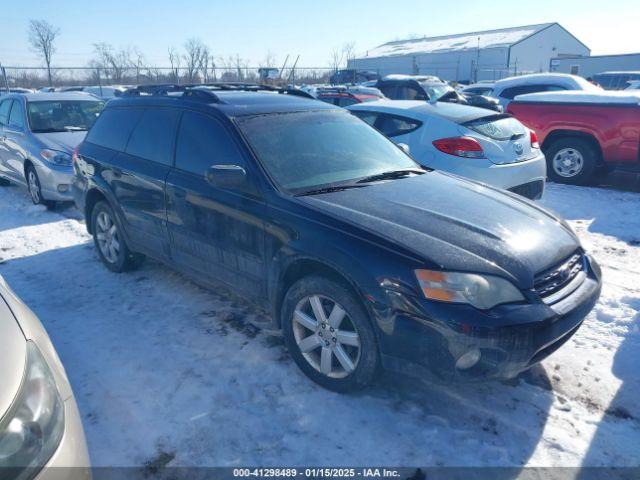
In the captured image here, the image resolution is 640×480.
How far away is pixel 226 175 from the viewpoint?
10.2 feet

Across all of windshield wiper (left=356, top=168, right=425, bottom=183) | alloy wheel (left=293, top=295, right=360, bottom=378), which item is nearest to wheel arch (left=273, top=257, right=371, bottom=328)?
alloy wheel (left=293, top=295, right=360, bottom=378)

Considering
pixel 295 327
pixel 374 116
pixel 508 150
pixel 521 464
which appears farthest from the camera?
pixel 374 116

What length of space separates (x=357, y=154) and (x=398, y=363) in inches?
70.4

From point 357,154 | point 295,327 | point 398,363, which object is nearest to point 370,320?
point 398,363

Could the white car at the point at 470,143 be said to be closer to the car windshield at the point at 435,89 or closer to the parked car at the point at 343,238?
the parked car at the point at 343,238

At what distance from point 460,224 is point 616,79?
2371cm

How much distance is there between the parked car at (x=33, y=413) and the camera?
154 cm

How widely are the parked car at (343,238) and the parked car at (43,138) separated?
2.99m

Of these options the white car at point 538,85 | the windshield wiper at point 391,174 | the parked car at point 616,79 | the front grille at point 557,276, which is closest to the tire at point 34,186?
the windshield wiper at point 391,174

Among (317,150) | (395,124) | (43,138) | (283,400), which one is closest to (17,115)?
(43,138)

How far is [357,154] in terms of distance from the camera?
3.81m

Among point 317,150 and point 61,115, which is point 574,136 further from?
point 61,115

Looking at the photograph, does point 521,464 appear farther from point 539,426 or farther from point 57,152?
point 57,152

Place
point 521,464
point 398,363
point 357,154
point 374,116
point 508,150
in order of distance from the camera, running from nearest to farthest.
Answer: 1. point 521,464
2. point 398,363
3. point 357,154
4. point 508,150
5. point 374,116
